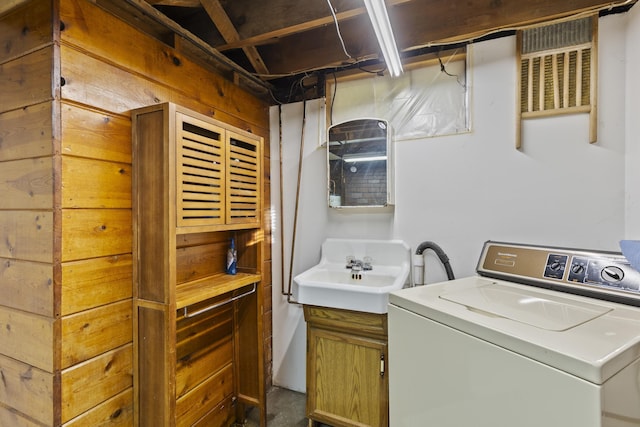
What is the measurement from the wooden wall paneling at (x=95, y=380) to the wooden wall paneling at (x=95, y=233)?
1.42ft

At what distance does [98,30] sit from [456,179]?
196cm

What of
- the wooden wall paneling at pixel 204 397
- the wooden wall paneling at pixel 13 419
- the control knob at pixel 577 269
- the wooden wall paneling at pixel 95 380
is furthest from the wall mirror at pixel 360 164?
the wooden wall paneling at pixel 13 419

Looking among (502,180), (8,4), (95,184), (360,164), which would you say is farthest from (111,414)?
(502,180)

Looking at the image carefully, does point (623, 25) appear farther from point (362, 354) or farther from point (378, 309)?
point (362, 354)

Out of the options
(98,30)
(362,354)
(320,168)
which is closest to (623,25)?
(320,168)

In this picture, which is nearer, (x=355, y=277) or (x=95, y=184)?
(x=95, y=184)

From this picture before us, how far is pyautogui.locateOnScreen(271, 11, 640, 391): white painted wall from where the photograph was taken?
1575 mm

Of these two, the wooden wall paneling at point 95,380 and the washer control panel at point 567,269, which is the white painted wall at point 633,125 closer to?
the washer control panel at point 567,269

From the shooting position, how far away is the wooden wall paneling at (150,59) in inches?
47.7

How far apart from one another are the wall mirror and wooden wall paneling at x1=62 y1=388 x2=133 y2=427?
1.52 meters

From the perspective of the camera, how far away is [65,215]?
1149mm

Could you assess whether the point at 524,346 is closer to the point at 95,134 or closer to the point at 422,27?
the point at 95,134

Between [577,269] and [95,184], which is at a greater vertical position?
[95,184]

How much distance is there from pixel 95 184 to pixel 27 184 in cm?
22
